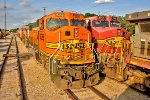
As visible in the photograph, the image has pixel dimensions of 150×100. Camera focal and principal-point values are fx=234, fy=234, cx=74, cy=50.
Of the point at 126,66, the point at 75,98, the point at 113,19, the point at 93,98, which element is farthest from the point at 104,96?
the point at 113,19

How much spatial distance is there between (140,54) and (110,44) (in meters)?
3.75

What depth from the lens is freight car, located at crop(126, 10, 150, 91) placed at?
8.81m

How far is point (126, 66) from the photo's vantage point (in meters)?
10.3

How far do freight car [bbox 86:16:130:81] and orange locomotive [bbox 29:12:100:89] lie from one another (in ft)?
3.10

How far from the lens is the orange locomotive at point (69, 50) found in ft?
32.3

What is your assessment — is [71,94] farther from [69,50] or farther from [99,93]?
[69,50]

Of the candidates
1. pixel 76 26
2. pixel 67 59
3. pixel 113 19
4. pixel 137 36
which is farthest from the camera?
pixel 113 19

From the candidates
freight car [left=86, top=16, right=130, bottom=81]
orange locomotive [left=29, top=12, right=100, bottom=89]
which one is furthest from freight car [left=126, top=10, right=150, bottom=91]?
orange locomotive [left=29, top=12, right=100, bottom=89]

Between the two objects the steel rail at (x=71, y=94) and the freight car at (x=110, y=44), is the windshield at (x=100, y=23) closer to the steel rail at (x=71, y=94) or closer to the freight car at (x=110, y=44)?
the freight car at (x=110, y=44)

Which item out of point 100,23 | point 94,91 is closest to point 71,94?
point 94,91

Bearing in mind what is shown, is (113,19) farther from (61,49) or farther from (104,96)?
(104,96)

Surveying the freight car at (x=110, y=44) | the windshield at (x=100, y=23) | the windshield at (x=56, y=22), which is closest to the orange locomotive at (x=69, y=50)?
the windshield at (x=56, y=22)

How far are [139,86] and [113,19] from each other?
603cm

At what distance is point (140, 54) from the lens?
9.34 metres
